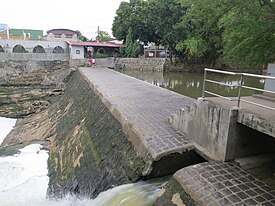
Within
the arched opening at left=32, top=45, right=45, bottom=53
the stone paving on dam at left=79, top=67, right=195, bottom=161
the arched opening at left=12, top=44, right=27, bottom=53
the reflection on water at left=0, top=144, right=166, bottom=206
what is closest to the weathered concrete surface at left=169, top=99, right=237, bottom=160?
the stone paving on dam at left=79, top=67, right=195, bottom=161

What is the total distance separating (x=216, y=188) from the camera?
162 inches

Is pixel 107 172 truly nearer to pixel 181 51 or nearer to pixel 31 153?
pixel 31 153

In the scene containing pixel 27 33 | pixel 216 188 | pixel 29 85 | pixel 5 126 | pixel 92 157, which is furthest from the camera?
pixel 27 33

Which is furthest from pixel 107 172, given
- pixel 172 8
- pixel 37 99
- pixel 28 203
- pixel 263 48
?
pixel 172 8

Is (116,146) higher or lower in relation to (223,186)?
lower

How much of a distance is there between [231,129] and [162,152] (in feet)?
5.27

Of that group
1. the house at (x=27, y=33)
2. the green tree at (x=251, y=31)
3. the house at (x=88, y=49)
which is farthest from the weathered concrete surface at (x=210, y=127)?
the house at (x=27, y=33)

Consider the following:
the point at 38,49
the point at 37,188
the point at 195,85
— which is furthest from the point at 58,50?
the point at 37,188

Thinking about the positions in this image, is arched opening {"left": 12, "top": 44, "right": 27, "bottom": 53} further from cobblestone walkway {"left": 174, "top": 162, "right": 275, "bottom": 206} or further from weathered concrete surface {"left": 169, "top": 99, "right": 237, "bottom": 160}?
cobblestone walkway {"left": 174, "top": 162, "right": 275, "bottom": 206}

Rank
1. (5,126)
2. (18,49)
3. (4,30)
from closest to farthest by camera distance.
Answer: (5,126)
(18,49)
(4,30)

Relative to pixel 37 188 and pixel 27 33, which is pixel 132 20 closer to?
pixel 27 33

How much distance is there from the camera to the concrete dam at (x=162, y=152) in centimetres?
425

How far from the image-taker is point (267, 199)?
12.6 ft

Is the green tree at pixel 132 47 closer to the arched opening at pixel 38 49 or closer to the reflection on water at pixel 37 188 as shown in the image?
the arched opening at pixel 38 49
